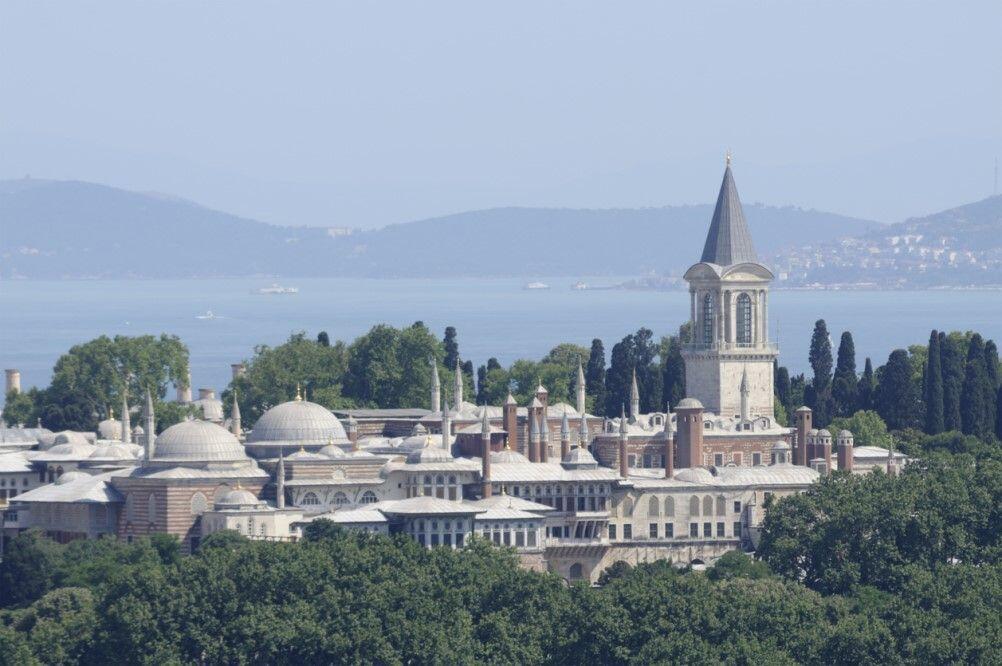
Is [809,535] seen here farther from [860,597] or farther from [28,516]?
[28,516]

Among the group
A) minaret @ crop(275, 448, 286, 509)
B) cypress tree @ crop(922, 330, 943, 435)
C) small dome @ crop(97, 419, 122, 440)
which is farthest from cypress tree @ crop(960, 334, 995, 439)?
minaret @ crop(275, 448, 286, 509)

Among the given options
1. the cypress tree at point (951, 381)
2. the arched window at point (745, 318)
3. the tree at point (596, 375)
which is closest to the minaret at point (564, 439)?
the arched window at point (745, 318)

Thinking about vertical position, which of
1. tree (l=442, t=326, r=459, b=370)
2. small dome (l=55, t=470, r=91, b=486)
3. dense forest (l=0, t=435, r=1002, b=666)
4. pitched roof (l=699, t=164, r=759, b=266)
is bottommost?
dense forest (l=0, t=435, r=1002, b=666)

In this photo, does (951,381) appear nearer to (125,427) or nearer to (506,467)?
(506,467)

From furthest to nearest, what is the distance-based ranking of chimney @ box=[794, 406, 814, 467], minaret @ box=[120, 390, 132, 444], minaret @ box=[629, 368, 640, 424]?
minaret @ box=[120, 390, 132, 444], minaret @ box=[629, 368, 640, 424], chimney @ box=[794, 406, 814, 467]

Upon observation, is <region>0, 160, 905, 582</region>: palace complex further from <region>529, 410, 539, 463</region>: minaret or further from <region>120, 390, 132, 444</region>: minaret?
<region>120, 390, 132, 444</region>: minaret

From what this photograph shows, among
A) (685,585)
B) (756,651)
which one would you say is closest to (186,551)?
(685,585)
